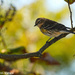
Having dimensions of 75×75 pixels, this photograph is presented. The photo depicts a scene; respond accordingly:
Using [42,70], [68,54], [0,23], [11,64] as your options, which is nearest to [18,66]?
[11,64]

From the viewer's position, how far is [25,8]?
724 cm

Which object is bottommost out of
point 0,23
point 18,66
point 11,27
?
point 18,66

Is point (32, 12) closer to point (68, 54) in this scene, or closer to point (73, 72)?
point (68, 54)

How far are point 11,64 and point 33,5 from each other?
298 cm

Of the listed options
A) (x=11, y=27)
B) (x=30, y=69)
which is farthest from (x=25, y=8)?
(x=30, y=69)

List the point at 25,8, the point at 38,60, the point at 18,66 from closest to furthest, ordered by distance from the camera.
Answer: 1. the point at 38,60
2. the point at 18,66
3. the point at 25,8

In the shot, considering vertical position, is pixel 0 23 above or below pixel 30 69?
above

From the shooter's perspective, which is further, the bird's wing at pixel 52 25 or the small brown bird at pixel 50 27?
the bird's wing at pixel 52 25

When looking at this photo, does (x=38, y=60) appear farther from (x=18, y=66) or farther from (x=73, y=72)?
(x=73, y=72)

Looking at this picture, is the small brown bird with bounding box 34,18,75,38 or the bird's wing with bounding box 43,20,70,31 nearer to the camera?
the small brown bird with bounding box 34,18,75,38

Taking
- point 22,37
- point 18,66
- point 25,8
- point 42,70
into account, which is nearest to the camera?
point 18,66

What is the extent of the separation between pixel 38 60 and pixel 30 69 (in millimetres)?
312

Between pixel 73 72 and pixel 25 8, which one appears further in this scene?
pixel 25 8

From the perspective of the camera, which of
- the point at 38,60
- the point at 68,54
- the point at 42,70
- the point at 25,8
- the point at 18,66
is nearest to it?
the point at 38,60
